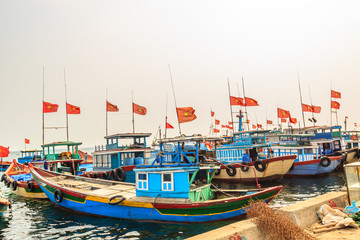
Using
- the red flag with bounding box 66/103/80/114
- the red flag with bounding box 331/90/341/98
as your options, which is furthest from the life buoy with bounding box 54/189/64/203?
the red flag with bounding box 331/90/341/98

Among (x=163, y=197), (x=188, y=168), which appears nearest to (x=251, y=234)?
(x=188, y=168)

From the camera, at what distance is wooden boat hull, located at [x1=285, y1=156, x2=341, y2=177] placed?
2623cm

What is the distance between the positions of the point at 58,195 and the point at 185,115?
9.59 metres

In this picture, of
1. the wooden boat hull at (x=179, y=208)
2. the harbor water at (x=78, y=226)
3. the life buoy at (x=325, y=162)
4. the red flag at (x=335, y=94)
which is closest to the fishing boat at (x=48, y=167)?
the harbor water at (x=78, y=226)

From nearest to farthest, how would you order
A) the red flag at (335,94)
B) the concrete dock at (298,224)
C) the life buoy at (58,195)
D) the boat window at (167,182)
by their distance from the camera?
the concrete dock at (298,224) → the boat window at (167,182) → the life buoy at (58,195) → the red flag at (335,94)

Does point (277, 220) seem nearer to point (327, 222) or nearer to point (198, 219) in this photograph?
point (327, 222)

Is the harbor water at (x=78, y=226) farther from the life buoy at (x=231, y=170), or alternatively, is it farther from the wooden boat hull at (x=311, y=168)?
the wooden boat hull at (x=311, y=168)

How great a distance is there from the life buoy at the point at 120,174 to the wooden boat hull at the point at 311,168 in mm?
17966

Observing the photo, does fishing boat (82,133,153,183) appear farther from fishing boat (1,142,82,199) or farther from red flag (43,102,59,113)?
red flag (43,102,59,113)

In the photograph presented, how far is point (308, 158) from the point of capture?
91.5ft

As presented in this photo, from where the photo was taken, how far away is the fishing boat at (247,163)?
23703 mm

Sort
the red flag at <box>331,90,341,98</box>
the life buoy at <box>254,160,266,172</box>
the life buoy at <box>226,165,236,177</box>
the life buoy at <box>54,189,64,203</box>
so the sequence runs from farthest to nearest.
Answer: the red flag at <box>331,90,341,98</box> → the life buoy at <box>226,165,236,177</box> → the life buoy at <box>254,160,266,172</box> → the life buoy at <box>54,189,64,203</box>

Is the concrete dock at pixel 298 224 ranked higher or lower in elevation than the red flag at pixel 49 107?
lower

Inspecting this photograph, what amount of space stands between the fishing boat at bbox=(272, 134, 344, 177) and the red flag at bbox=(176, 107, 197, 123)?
17.1 metres
